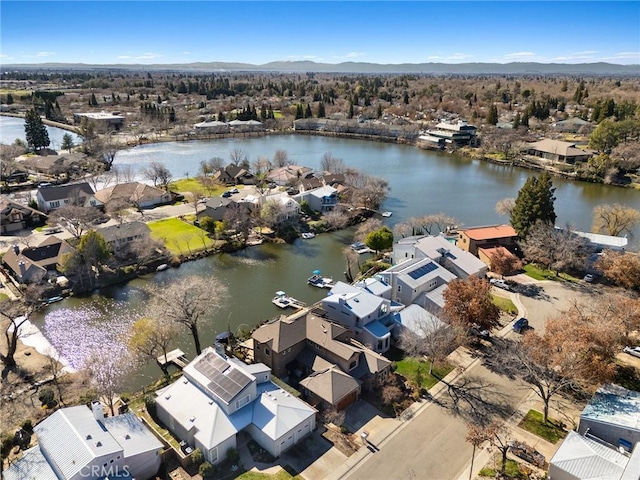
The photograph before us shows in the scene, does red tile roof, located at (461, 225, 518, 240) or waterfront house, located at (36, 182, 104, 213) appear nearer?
red tile roof, located at (461, 225, 518, 240)

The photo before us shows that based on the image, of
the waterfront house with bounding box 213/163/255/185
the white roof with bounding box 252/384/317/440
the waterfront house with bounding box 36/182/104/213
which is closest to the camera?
the white roof with bounding box 252/384/317/440

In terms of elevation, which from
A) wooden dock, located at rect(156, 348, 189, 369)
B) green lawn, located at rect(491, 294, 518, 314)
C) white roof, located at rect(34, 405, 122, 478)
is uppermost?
white roof, located at rect(34, 405, 122, 478)

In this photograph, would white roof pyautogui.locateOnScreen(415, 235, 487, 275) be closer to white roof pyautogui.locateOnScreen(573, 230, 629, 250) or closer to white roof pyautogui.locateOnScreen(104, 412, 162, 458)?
white roof pyautogui.locateOnScreen(573, 230, 629, 250)

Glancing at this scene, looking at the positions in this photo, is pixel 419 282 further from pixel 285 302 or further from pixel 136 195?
pixel 136 195

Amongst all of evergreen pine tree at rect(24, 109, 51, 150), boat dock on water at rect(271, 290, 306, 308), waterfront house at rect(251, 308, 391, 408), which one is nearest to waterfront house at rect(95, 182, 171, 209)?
boat dock on water at rect(271, 290, 306, 308)

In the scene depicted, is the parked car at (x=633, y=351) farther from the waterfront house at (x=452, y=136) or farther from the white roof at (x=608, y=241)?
the waterfront house at (x=452, y=136)

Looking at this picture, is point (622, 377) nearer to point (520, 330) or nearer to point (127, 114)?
point (520, 330)

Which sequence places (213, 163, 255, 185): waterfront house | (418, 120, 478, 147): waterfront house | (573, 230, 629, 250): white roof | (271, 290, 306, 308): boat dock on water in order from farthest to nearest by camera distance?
(418, 120, 478, 147): waterfront house, (213, 163, 255, 185): waterfront house, (573, 230, 629, 250): white roof, (271, 290, 306, 308): boat dock on water
